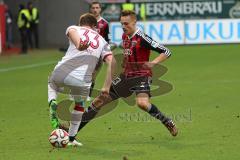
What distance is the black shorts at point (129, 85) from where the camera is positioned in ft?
39.6

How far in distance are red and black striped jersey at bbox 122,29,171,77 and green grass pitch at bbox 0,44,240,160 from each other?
43.7 inches

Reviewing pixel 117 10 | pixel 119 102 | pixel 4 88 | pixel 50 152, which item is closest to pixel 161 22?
pixel 117 10

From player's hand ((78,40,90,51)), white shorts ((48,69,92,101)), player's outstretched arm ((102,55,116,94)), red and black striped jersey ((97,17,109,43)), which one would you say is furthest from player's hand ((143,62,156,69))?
red and black striped jersey ((97,17,109,43))

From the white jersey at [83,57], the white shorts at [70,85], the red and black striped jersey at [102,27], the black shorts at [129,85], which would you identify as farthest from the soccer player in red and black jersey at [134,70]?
the red and black striped jersey at [102,27]

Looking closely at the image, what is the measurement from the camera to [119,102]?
17188 millimetres

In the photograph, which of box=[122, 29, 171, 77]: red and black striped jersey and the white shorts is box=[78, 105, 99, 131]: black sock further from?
box=[122, 29, 171, 77]: red and black striped jersey

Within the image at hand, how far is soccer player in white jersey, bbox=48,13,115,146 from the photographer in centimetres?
1134

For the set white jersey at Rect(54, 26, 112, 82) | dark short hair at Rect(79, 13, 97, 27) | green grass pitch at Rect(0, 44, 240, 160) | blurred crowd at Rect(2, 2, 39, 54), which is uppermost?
dark short hair at Rect(79, 13, 97, 27)

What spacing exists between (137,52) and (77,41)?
1.21 meters

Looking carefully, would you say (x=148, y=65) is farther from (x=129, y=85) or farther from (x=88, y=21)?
(x=88, y=21)

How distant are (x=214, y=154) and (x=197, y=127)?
2595 mm

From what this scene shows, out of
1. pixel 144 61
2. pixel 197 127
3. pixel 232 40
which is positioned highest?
pixel 144 61

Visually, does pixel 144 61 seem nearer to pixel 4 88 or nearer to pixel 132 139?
pixel 132 139

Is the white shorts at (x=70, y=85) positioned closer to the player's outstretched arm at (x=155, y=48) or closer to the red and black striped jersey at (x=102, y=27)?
the player's outstretched arm at (x=155, y=48)
